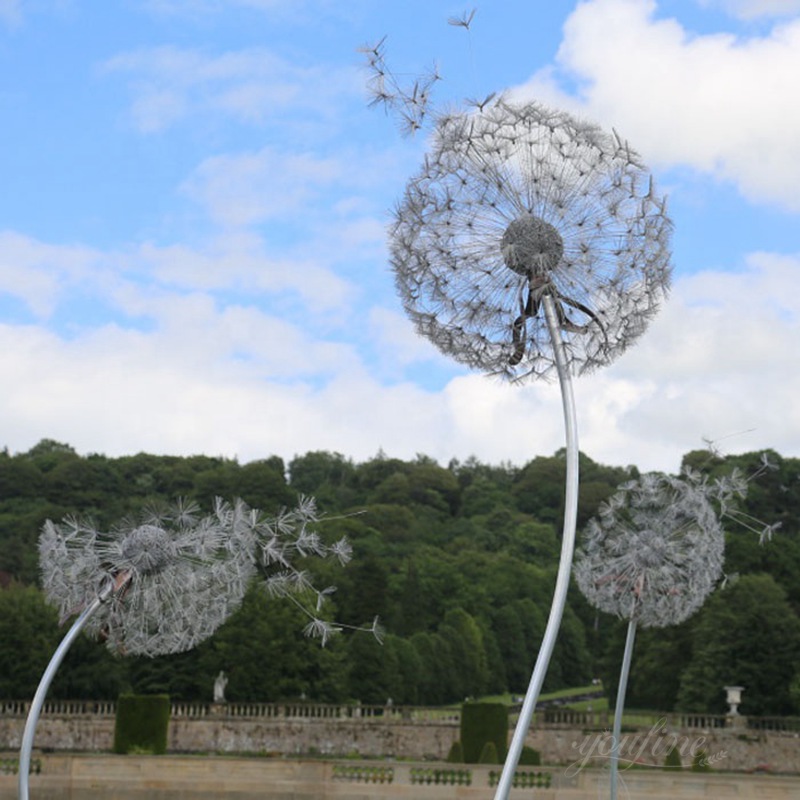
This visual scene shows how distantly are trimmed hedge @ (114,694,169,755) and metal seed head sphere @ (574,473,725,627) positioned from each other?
2615 cm

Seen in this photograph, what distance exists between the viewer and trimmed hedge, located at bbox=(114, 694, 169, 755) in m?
45.4

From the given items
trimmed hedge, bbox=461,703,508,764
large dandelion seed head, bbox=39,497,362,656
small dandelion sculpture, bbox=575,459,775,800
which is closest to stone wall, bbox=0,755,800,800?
trimmed hedge, bbox=461,703,508,764

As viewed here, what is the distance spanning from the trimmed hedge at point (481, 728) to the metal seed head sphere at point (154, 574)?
1213 inches

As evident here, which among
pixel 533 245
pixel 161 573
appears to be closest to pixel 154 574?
pixel 161 573

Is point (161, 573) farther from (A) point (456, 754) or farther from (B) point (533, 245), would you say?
(A) point (456, 754)

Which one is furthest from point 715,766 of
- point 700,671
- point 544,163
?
point 544,163

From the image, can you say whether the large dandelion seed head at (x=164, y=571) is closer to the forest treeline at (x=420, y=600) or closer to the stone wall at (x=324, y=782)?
the forest treeline at (x=420, y=600)

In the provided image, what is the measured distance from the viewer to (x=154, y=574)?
16203mm

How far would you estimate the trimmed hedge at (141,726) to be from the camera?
45.4 meters

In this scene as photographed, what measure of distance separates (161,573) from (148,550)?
308mm

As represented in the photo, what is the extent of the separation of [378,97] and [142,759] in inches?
1126

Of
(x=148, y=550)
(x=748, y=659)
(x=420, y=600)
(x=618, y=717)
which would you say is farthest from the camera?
(x=420, y=600)

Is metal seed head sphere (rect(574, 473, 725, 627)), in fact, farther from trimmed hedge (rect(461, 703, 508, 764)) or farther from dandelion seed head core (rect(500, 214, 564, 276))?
trimmed hedge (rect(461, 703, 508, 764))

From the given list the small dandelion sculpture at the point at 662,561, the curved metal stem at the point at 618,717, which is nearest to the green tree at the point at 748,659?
the small dandelion sculpture at the point at 662,561
